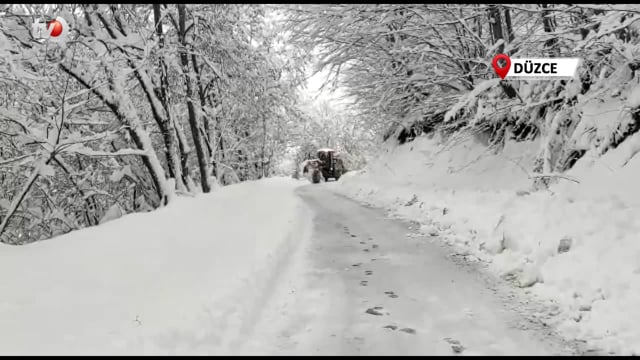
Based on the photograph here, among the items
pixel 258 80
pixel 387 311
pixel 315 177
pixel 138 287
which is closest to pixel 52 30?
pixel 138 287

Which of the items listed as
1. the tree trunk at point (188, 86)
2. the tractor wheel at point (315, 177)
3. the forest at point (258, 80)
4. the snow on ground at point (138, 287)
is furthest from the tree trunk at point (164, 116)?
the tractor wheel at point (315, 177)

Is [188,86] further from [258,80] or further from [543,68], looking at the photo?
[543,68]

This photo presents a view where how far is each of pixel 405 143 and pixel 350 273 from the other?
11.5 m

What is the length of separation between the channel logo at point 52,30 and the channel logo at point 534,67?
319 inches

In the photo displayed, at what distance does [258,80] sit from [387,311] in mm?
10887

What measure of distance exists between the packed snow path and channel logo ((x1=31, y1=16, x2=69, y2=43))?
593 centimetres

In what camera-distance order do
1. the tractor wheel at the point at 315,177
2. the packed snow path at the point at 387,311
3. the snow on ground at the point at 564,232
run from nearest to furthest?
the packed snow path at the point at 387,311, the snow on ground at the point at 564,232, the tractor wheel at the point at 315,177

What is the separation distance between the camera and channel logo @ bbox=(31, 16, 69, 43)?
7.59 meters

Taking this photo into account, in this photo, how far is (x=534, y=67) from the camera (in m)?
7.71

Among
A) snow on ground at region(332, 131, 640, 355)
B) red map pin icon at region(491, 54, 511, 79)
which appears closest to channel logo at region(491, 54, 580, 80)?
red map pin icon at region(491, 54, 511, 79)

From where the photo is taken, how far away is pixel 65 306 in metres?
3.58

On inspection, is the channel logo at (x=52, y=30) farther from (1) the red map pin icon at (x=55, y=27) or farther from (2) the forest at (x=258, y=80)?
(2) the forest at (x=258, y=80)

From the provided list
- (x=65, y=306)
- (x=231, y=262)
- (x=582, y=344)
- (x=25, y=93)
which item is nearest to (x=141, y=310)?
(x=65, y=306)

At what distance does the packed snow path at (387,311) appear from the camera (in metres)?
3.18
